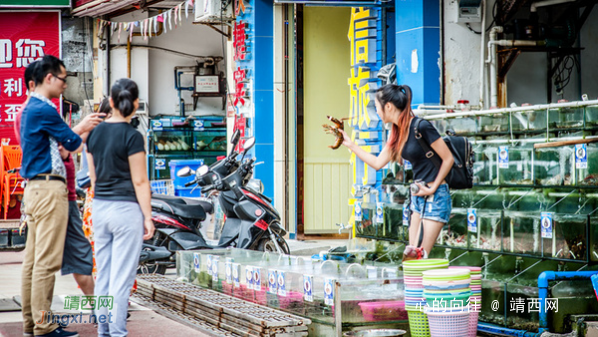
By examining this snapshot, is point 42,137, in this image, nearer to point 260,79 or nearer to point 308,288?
point 308,288

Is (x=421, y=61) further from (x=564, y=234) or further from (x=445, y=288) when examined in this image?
(x=445, y=288)

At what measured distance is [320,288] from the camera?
5.41 metres

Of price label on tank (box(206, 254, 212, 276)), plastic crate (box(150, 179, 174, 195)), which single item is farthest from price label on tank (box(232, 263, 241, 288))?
plastic crate (box(150, 179, 174, 195))

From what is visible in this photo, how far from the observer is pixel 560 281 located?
5355 millimetres

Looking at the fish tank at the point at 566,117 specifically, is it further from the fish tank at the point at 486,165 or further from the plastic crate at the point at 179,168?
the plastic crate at the point at 179,168

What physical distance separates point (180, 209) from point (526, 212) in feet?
13.1

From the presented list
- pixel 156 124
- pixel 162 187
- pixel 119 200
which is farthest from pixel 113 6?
pixel 119 200

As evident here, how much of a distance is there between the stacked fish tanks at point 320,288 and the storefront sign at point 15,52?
40.2 ft

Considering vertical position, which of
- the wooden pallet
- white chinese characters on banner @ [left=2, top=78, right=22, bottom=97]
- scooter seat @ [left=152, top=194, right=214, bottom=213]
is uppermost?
white chinese characters on banner @ [left=2, top=78, right=22, bottom=97]

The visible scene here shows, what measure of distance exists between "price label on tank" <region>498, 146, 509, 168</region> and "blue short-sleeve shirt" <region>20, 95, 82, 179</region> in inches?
144

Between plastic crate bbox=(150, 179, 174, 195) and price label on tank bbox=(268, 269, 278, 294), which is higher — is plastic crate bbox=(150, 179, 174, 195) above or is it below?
above

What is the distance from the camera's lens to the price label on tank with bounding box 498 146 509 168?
686 centimetres

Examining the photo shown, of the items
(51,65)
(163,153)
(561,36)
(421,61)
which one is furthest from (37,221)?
(163,153)

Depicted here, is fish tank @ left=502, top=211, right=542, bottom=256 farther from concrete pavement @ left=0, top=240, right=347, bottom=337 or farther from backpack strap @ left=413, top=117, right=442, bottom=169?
concrete pavement @ left=0, top=240, right=347, bottom=337
